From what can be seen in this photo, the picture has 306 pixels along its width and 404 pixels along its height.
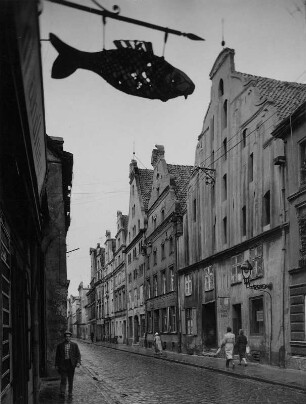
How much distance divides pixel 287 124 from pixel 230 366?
975cm

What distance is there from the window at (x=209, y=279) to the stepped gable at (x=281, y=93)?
10222mm

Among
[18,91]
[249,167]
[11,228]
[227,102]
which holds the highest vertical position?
[227,102]

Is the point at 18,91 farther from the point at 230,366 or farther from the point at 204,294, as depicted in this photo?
the point at 204,294

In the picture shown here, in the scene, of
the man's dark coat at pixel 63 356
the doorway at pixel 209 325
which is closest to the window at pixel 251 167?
the doorway at pixel 209 325

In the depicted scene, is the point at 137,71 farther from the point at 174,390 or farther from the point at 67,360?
the point at 174,390

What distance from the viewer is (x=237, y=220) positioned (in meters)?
26.2

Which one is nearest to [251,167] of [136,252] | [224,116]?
[224,116]

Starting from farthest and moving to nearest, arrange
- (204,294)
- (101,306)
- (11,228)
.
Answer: (101,306) → (204,294) → (11,228)

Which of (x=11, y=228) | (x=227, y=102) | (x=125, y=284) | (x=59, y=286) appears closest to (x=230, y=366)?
(x=59, y=286)

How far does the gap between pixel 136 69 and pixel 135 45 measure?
0.19m

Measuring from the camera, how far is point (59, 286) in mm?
19578

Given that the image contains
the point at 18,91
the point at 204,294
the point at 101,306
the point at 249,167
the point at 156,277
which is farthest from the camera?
the point at 101,306

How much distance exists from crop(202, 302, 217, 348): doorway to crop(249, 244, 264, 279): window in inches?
258

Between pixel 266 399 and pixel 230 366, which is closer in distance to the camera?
pixel 266 399
